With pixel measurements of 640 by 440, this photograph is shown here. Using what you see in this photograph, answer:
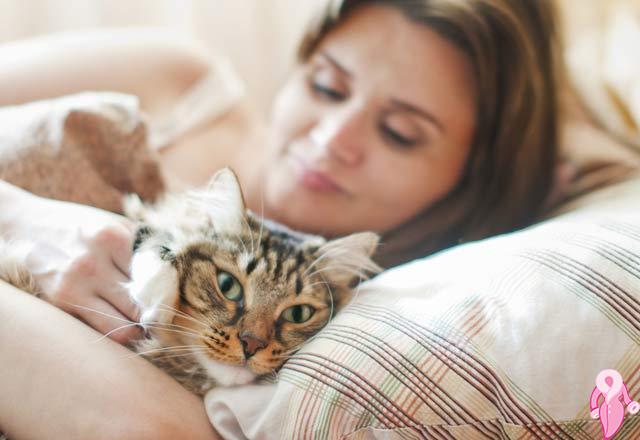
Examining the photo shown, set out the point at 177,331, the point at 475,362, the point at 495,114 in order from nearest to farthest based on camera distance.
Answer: the point at 475,362, the point at 177,331, the point at 495,114

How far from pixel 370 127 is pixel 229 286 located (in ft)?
2.13

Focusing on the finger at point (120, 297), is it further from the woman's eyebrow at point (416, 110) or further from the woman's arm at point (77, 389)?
the woman's eyebrow at point (416, 110)

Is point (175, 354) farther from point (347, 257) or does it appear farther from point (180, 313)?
point (347, 257)

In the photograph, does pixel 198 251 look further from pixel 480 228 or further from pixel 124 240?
pixel 480 228

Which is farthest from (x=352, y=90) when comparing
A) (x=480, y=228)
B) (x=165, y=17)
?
(x=165, y=17)

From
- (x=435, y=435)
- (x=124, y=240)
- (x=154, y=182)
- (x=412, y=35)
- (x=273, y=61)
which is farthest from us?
(x=273, y=61)

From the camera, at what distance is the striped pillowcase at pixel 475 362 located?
2.40ft

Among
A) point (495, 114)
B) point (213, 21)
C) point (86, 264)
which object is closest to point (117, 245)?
point (86, 264)

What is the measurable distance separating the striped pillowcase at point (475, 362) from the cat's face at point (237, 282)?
0.31 ft

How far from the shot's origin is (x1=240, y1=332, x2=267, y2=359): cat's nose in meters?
0.87

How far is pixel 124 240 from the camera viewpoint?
90 cm

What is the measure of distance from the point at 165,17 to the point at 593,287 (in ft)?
6.33

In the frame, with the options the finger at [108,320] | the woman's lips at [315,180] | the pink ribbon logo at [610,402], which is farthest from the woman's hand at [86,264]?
the pink ribbon logo at [610,402]

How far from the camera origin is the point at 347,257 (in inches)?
41.3
